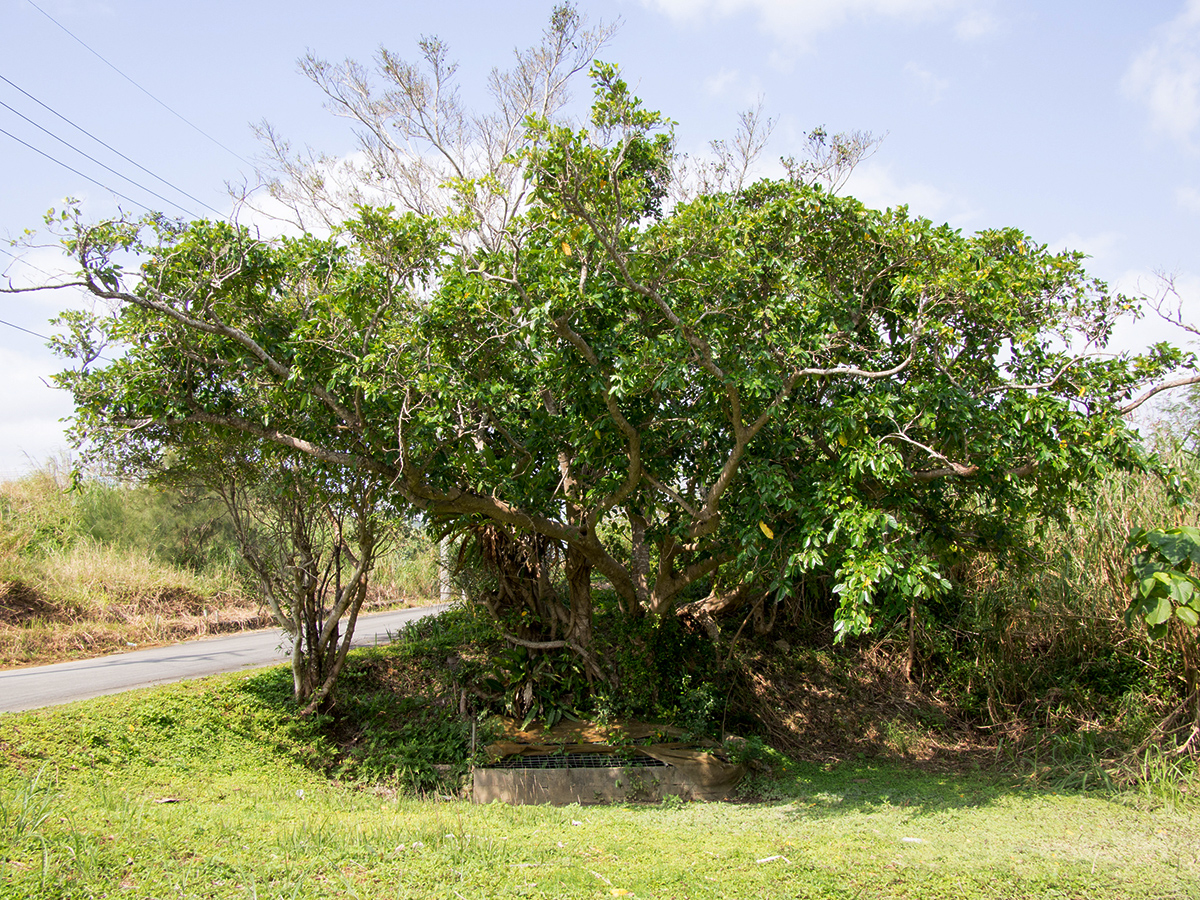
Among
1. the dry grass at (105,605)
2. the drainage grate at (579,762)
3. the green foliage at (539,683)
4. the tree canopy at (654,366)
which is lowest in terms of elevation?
the drainage grate at (579,762)

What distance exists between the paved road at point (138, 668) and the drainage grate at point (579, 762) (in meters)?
2.95

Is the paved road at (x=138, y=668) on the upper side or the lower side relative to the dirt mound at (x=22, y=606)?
lower

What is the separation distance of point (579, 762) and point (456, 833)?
3.61m

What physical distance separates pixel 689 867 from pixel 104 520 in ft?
59.1

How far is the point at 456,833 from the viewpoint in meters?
4.90

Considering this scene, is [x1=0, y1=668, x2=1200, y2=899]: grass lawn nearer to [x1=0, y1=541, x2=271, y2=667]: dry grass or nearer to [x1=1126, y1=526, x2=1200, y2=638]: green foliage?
[x1=1126, y1=526, x2=1200, y2=638]: green foliage

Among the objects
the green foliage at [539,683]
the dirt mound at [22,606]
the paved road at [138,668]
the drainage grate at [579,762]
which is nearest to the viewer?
the drainage grate at [579,762]

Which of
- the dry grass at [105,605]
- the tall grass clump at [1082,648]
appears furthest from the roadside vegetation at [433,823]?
the dry grass at [105,605]

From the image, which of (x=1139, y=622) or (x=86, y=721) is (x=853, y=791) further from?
(x=86, y=721)

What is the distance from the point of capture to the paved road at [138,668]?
8828 mm

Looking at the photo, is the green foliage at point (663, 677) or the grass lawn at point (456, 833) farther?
the green foliage at point (663, 677)

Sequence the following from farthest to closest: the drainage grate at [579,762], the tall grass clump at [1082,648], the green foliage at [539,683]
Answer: the green foliage at [539,683]
the drainage grate at [579,762]
the tall grass clump at [1082,648]

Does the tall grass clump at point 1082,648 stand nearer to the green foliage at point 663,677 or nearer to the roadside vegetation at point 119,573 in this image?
the green foliage at point 663,677

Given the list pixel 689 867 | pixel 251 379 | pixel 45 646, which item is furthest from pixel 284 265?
pixel 45 646
